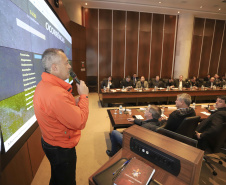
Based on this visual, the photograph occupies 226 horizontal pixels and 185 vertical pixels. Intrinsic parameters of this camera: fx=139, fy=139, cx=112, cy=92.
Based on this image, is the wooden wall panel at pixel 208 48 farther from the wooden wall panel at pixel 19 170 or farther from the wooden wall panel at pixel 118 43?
the wooden wall panel at pixel 19 170

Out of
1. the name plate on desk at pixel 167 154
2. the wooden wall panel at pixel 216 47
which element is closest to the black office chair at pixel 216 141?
the name plate on desk at pixel 167 154

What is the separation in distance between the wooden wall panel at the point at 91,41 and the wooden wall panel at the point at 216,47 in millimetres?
7865

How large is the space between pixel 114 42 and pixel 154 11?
9.27 feet

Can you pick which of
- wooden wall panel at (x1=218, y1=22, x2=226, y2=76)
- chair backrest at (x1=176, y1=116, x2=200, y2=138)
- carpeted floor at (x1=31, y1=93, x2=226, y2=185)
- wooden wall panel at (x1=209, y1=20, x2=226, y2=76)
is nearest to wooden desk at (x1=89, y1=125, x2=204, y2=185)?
chair backrest at (x1=176, y1=116, x2=200, y2=138)

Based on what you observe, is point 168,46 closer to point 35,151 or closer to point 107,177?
point 35,151

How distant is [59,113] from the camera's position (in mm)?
1075

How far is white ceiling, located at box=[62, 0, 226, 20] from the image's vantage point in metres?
6.61

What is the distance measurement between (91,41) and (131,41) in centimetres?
238

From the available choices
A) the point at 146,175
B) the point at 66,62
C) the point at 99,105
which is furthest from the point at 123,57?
the point at 146,175

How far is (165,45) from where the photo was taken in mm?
8773

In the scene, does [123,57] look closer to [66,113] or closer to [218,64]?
[218,64]

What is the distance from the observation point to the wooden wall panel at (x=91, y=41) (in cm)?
763

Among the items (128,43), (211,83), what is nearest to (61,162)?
(211,83)

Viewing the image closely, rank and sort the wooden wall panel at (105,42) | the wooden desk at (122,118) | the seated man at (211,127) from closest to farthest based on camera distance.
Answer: the seated man at (211,127), the wooden desk at (122,118), the wooden wall panel at (105,42)
